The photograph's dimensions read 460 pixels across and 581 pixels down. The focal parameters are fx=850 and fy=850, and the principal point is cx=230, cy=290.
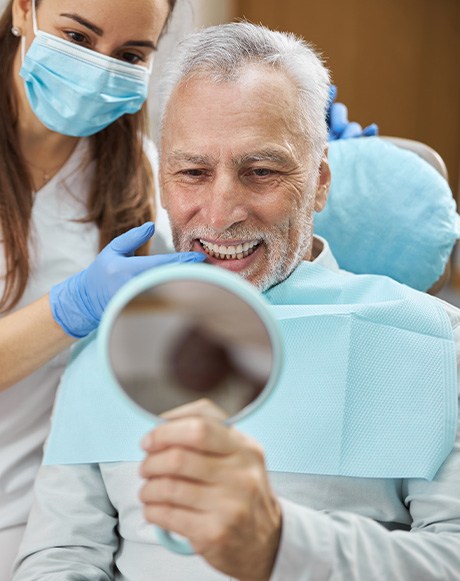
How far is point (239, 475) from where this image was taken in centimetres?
84

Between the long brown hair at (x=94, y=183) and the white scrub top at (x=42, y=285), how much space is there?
3 cm

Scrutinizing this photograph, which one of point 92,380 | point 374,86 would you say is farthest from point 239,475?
point 374,86

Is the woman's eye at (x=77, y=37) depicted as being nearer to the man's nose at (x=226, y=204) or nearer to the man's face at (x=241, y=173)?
the man's face at (x=241, y=173)

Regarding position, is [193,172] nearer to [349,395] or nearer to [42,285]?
[349,395]

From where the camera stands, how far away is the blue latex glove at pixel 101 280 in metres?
1.42

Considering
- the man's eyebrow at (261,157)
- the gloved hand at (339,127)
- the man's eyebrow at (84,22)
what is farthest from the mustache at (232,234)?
the gloved hand at (339,127)

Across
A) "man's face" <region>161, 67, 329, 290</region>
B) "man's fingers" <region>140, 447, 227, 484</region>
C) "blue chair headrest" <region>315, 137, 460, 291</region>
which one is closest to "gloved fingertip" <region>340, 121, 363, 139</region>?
"blue chair headrest" <region>315, 137, 460, 291</region>

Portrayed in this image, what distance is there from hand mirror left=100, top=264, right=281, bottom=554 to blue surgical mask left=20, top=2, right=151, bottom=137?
3.41 ft

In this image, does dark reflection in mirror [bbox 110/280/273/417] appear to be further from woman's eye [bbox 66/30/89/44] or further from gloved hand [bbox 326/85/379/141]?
gloved hand [bbox 326/85/379/141]

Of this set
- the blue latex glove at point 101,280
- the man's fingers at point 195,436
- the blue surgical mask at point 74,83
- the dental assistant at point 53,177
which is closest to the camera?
the man's fingers at point 195,436

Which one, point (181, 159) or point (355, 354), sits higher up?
point (181, 159)

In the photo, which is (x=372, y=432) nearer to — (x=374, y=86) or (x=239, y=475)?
(x=239, y=475)

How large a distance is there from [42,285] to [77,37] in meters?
0.53

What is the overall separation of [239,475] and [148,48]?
1218mm
